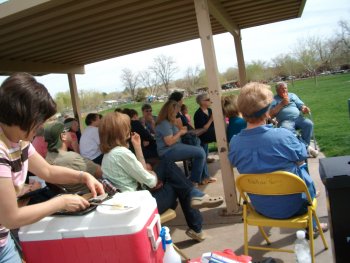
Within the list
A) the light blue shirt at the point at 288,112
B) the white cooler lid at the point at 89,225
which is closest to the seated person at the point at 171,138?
the light blue shirt at the point at 288,112

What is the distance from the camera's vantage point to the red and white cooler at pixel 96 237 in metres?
1.63

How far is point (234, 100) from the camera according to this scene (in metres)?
5.05

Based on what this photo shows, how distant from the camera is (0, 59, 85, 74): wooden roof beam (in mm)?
7629

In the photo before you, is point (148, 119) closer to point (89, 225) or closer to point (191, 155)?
point (191, 155)

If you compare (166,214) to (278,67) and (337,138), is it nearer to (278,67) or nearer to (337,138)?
(337,138)

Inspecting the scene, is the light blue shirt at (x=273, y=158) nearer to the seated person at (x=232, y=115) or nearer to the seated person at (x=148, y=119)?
the seated person at (x=232, y=115)

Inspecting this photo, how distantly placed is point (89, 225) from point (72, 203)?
136 mm

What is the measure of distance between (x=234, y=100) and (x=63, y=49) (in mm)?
4382

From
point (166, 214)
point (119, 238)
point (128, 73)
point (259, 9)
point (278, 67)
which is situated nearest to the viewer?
point (119, 238)

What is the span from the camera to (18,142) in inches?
63.6

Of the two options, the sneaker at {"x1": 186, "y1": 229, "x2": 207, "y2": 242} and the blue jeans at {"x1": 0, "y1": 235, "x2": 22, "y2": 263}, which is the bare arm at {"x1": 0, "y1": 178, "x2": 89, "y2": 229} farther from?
the sneaker at {"x1": 186, "y1": 229, "x2": 207, "y2": 242}

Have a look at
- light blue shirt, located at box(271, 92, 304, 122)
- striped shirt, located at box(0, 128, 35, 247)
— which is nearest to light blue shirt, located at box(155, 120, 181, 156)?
light blue shirt, located at box(271, 92, 304, 122)

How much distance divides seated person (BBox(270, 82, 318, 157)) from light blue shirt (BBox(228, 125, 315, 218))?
2.95m

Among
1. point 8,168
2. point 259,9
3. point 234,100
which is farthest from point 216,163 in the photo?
point 8,168
